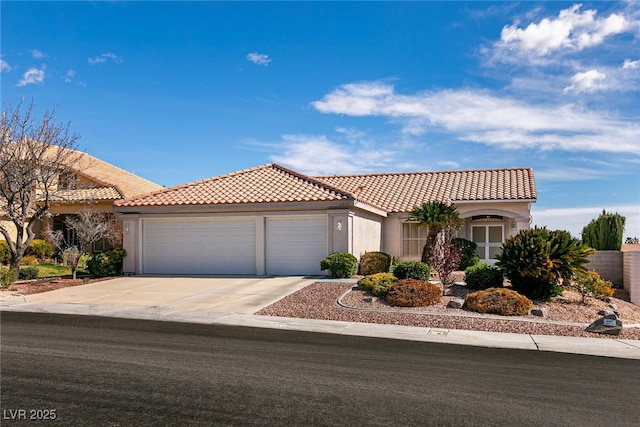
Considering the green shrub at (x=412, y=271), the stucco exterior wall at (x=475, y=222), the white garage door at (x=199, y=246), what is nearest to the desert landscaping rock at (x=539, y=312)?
the green shrub at (x=412, y=271)

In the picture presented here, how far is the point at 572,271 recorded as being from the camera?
15.3 m

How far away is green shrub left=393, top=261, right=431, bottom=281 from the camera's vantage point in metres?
17.0

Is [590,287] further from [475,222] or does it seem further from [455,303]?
[475,222]

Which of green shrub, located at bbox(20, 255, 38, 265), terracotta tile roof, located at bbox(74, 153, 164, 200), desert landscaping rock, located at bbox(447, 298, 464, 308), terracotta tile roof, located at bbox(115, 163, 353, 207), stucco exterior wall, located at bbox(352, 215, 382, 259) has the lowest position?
desert landscaping rock, located at bbox(447, 298, 464, 308)

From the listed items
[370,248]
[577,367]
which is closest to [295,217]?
[370,248]

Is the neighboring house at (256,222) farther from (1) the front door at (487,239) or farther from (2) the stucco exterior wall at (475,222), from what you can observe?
(1) the front door at (487,239)

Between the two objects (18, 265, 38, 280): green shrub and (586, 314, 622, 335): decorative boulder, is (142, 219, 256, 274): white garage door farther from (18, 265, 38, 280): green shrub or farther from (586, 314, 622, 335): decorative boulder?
(586, 314, 622, 335): decorative boulder

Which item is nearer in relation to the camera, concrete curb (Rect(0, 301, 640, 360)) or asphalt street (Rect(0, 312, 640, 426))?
asphalt street (Rect(0, 312, 640, 426))

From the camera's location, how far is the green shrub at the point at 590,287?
16.0 m

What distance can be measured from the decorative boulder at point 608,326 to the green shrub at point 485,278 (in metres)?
4.43

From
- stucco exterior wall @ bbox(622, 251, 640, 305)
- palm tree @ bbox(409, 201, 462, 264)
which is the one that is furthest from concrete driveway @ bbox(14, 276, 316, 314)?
stucco exterior wall @ bbox(622, 251, 640, 305)

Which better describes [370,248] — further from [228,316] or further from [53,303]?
[53,303]

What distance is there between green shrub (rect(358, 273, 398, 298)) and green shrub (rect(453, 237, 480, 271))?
849 centimetres

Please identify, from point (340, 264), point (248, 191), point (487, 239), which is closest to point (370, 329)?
point (340, 264)
